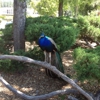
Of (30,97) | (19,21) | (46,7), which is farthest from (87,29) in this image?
(46,7)

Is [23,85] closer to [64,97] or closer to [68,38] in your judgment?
[64,97]

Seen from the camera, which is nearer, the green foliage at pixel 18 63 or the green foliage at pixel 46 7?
the green foliage at pixel 18 63

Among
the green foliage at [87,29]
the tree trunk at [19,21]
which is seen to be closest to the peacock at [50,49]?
the tree trunk at [19,21]

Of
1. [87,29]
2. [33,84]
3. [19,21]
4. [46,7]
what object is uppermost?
[46,7]

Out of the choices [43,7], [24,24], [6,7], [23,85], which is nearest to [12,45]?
[24,24]

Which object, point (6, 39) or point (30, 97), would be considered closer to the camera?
point (30, 97)

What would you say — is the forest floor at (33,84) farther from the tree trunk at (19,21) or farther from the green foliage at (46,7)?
the green foliage at (46,7)

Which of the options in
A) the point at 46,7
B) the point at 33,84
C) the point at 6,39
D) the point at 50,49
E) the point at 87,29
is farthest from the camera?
the point at 46,7

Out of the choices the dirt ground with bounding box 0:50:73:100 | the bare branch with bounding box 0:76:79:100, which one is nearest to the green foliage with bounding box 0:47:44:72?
the dirt ground with bounding box 0:50:73:100

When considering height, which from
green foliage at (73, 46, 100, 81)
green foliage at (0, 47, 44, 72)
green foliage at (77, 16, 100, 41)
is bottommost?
green foliage at (0, 47, 44, 72)

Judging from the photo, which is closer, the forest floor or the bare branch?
the bare branch

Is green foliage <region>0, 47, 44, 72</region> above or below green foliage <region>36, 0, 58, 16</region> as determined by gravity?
below

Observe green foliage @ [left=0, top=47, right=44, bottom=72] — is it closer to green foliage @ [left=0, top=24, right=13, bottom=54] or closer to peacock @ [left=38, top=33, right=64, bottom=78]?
peacock @ [left=38, top=33, right=64, bottom=78]

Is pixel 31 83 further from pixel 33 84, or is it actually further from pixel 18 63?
pixel 18 63
